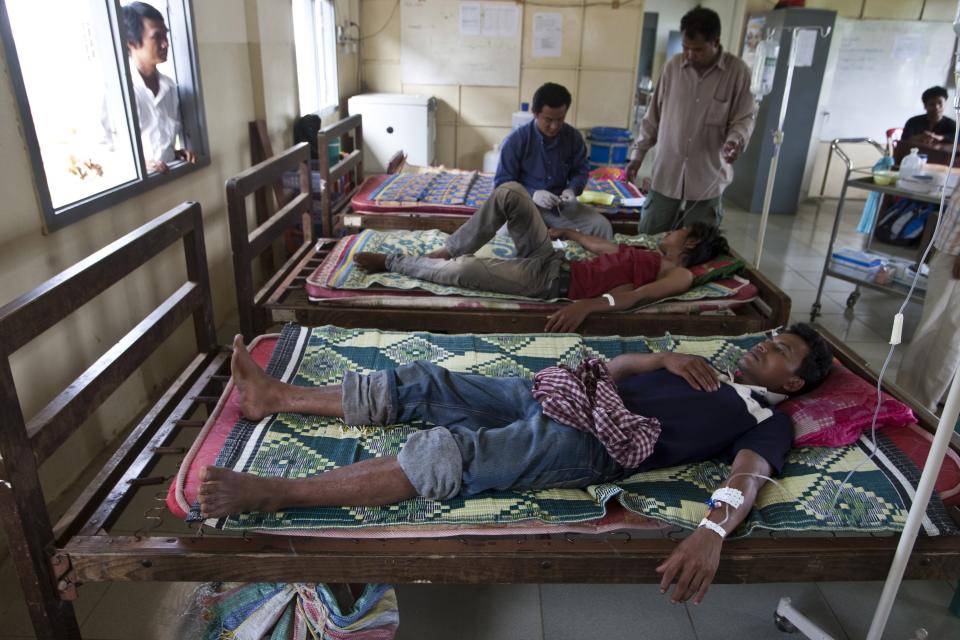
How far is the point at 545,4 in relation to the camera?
6.28 m

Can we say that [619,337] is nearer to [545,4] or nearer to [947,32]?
[545,4]

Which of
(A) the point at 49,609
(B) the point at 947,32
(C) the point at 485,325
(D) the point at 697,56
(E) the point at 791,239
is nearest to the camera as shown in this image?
(A) the point at 49,609

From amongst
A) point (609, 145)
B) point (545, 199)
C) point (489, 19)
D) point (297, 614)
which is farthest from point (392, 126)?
point (297, 614)

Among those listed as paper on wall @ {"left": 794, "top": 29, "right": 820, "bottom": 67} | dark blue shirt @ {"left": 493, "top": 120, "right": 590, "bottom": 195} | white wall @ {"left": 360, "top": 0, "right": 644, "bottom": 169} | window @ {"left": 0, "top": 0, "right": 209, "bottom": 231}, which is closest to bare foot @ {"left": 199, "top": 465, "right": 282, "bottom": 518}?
window @ {"left": 0, "top": 0, "right": 209, "bottom": 231}

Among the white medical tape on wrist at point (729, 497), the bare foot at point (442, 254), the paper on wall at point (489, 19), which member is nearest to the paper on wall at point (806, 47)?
the paper on wall at point (489, 19)

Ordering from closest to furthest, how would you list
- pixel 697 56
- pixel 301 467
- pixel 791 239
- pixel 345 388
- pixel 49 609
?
pixel 49 609, pixel 301 467, pixel 345 388, pixel 697 56, pixel 791 239

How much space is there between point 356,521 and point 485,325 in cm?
137

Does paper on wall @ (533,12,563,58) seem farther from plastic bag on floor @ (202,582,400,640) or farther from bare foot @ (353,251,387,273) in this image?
plastic bag on floor @ (202,582,400,640)

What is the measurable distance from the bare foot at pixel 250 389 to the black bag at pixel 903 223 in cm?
544

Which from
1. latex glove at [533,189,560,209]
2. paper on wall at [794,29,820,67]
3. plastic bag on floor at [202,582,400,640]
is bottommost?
plastic bag on floor at [202,582,400,640]

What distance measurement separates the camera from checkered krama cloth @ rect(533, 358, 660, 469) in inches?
67.4

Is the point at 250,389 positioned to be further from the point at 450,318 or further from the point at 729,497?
the point at 729,497

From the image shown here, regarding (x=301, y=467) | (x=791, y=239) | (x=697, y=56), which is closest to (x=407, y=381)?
(x=301, y=467)

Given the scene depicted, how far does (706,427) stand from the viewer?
1820mm
